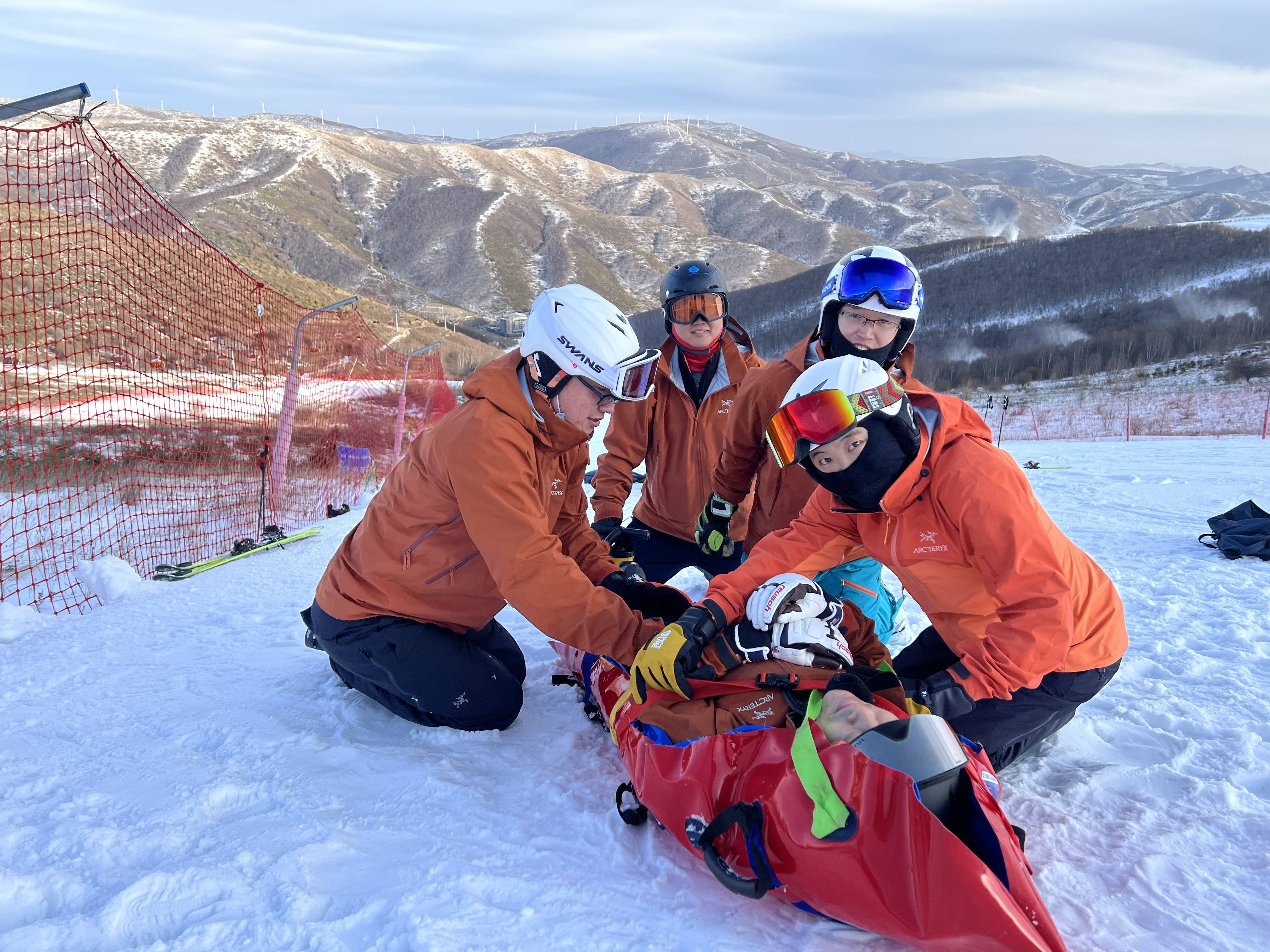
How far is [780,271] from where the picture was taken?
132875 mm

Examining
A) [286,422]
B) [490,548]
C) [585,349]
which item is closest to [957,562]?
[585,349]

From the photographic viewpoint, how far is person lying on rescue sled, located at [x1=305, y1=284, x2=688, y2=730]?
281 centimetres

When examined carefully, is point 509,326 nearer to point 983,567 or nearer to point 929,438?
point 929,438

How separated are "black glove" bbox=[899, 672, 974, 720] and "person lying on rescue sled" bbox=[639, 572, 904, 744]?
0.11 metres

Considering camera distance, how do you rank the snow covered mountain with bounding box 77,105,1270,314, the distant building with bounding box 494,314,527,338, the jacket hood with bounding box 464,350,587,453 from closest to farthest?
the jacket hood with bounding box 464,350,587,453 → the distant building with bounding box 494,314,527,338 → the snow covered mountain with bounding box 77,105,1270,314

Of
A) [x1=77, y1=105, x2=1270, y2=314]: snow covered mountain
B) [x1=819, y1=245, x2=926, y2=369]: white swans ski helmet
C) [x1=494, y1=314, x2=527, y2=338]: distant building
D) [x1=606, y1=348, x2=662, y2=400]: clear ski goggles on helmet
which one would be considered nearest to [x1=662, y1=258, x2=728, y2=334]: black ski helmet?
[x1=819, y1=245, x2=926, y2=369]: white swans ski helmet

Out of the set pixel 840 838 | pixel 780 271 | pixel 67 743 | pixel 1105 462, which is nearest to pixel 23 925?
pixel 67 743

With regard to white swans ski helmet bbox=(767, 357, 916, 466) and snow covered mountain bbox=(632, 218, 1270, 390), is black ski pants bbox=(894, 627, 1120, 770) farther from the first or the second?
snow covered mountain bbox=(632, 218, 1270, 390)

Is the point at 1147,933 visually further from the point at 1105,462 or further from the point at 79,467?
the point at 1105,462

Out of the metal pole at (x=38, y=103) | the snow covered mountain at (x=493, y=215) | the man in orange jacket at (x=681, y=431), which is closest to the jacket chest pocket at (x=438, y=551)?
the man in orange jacket at (x=681, y=431)

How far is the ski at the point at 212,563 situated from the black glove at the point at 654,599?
3519 mm

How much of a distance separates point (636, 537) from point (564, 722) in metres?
1.48

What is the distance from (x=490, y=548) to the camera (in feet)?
9.23

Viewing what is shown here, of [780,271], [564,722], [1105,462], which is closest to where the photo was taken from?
[564,722]
